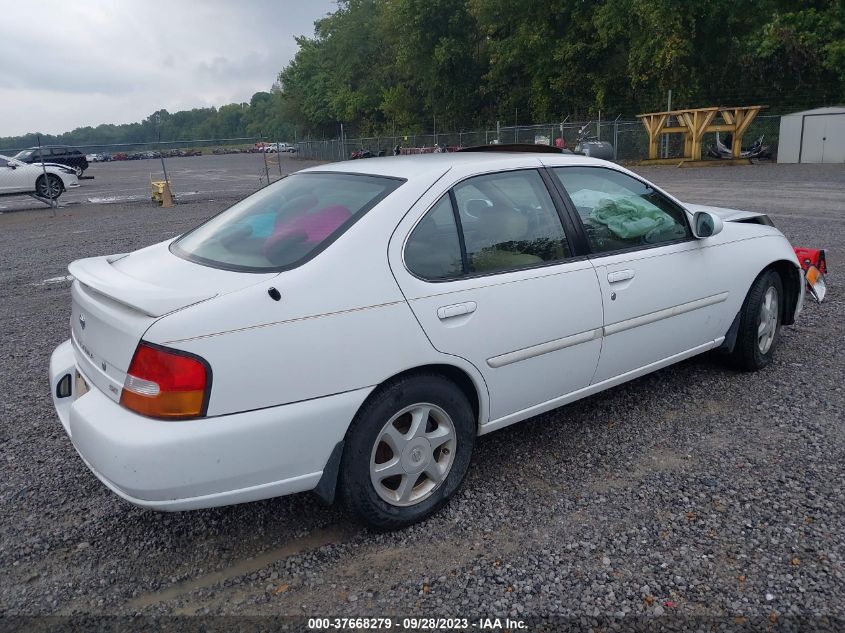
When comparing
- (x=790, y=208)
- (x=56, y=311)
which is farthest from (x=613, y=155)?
(x=56, y=311)

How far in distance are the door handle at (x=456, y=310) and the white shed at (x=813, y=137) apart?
26974 mm

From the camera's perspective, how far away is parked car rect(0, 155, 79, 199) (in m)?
18.4

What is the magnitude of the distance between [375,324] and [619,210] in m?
1.84

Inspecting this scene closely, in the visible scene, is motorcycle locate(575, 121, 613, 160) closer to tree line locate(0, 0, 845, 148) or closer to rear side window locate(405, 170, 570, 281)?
tree line locate(0, 0, 845, 148)

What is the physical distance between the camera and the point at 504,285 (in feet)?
10.6

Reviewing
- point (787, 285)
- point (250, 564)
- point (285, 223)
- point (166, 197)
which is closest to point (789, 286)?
point (787, 285)

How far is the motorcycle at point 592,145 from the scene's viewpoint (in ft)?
89.3

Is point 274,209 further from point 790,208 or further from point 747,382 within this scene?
point 790,208

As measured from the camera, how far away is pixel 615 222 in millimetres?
3859

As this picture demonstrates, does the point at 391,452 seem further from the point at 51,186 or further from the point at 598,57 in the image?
the point at 598,57

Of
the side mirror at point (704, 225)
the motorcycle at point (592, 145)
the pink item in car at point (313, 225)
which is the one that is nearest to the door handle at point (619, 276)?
the side mirror at point (704, 225)

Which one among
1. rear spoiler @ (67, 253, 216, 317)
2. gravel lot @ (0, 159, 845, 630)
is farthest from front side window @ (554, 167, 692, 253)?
rear spoiler @ (67, 253, 216, 317)

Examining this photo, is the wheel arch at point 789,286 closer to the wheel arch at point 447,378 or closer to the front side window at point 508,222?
the front side window at point 508,222

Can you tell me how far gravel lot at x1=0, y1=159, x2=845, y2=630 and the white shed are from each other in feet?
81.3
